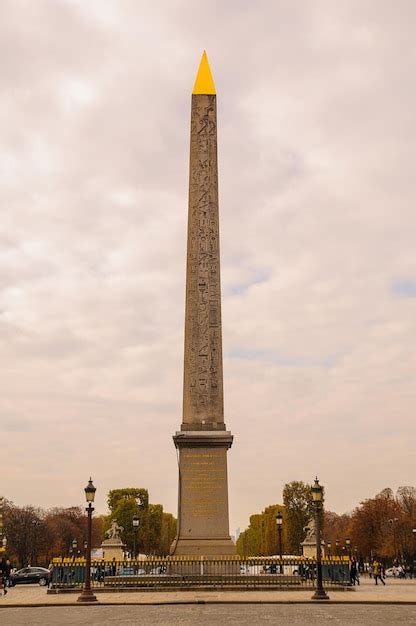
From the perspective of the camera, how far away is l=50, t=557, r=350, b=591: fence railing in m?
25.0

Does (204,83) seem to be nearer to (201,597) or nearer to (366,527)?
(201,597)

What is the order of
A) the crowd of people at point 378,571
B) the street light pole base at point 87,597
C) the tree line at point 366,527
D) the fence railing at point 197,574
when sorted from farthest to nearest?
the tree line at point 366,527 < the crowd of people at point 378,571 < the fence railing at point 197,574 < the street light pole base at point 87,597

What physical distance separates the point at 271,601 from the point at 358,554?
252 ft

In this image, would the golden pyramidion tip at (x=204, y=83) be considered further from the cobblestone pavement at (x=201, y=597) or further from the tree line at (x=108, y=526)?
the tree line at (x=108, y=526)

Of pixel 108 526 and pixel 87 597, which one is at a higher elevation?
pixel 108 526

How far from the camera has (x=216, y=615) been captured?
17312 mm

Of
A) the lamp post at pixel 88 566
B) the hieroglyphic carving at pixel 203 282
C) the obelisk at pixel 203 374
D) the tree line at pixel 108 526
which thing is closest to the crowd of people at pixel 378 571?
the obelisk at pixel 203 374

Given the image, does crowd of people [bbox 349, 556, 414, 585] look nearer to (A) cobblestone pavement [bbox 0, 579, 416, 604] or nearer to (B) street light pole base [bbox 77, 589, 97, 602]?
(A) cobblestone pavement [bbox 0, 579, 416, 604]

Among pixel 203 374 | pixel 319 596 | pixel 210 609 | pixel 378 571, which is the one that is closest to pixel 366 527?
pixel 378 571

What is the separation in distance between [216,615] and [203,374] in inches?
413

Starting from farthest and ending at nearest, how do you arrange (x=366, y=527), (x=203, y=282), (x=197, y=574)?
(x=366, y=527), (x=203, y=282), (x=197, y=574)

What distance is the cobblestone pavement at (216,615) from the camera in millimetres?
15977

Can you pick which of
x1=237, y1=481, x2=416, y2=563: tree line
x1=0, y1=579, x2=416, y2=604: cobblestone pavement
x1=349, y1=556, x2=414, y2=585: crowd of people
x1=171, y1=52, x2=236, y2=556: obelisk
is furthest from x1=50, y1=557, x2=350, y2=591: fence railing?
x1=237, y1=481, x2=416, y2=563: tree line

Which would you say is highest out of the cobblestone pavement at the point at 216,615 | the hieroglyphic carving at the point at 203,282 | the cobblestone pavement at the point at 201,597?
the hieroglyphic carving at the point at 203,282
